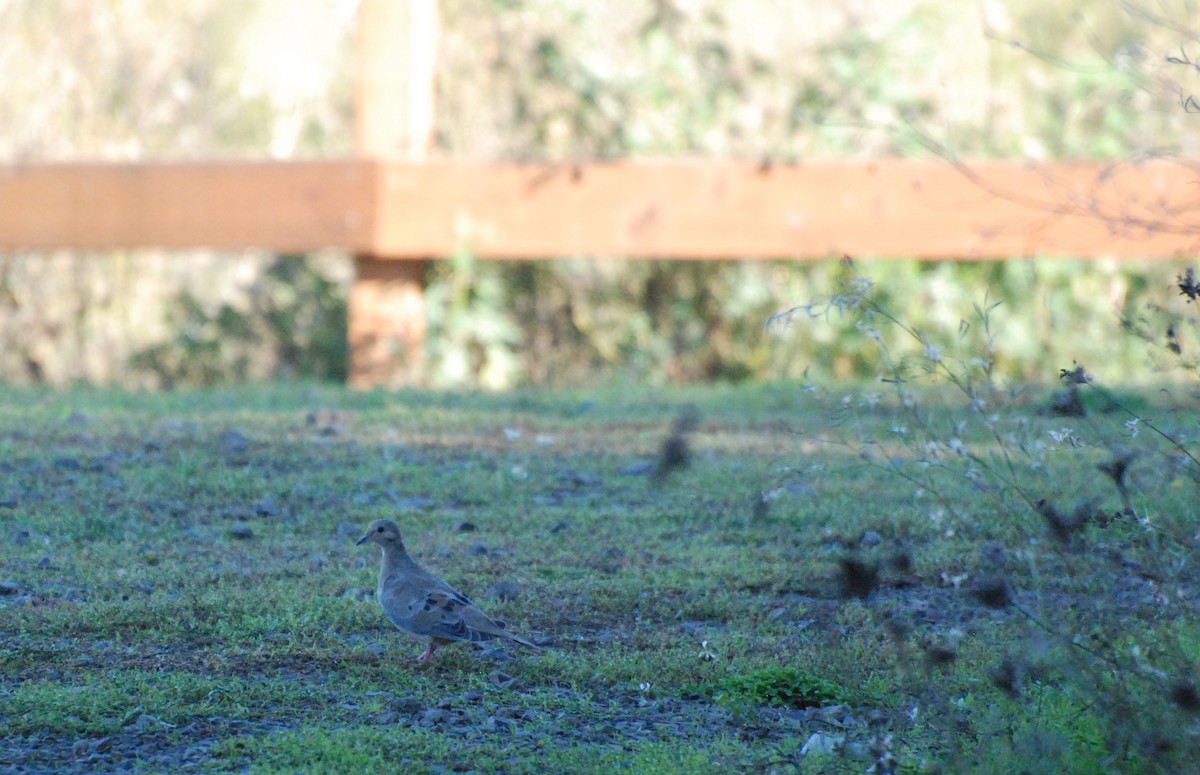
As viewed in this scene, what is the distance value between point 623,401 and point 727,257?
1382 millimetres

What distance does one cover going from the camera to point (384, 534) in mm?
4094

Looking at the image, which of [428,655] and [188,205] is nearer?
[428,655]

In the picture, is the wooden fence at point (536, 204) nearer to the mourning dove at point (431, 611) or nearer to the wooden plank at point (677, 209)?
the wooden plank at point (677, 209)

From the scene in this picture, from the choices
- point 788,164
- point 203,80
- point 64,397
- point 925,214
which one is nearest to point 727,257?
point 788,164

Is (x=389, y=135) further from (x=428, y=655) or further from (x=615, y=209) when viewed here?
(x=428, y=655)

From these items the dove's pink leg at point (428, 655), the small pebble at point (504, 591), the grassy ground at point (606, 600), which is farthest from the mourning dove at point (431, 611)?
the small pebble at point (504, 591)

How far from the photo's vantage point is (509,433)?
22.8 ft

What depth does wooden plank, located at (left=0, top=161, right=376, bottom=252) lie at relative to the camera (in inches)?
346

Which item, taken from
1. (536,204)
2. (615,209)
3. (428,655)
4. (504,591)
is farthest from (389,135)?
(428,655)

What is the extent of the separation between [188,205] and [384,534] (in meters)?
5.49

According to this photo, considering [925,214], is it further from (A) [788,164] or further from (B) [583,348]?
(B) [583,348]

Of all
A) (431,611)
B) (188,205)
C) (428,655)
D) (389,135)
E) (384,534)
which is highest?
(389,135)

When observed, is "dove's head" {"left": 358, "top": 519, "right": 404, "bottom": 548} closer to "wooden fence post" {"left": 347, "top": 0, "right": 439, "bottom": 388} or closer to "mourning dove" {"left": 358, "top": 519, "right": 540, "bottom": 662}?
"mourning dove" {"left": 358, "top": 519, "right": 540, "bottom": 662}

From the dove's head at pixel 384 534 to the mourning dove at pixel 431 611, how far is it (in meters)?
0.13
